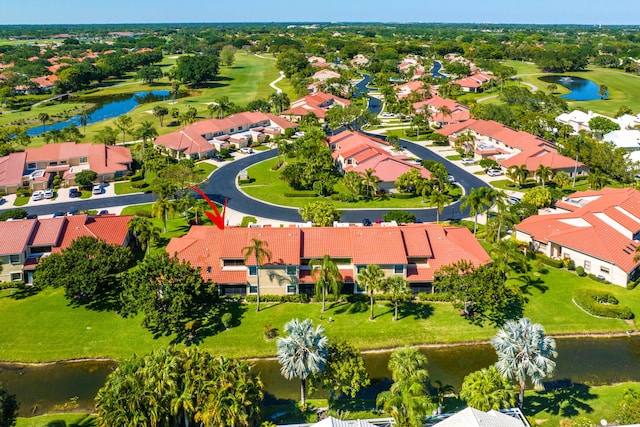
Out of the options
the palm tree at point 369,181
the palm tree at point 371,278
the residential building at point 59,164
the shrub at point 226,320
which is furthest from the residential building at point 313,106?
the shrub at point 226,320

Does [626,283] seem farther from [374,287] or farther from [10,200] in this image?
[10,200]

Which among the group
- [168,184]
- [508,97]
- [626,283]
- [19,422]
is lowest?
[19,422]

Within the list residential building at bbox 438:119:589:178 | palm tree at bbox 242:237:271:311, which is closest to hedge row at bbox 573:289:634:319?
palm tree at bbox 242:237:271:311

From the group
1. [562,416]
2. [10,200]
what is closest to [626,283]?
[562,416]

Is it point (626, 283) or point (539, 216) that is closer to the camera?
point (626, 283)

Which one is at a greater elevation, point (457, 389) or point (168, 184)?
point (168, 184)

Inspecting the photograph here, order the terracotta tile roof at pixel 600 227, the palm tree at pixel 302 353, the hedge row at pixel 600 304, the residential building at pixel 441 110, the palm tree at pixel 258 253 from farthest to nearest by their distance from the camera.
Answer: the residential building at pixel 441 110 < the terracotta tile roof at pixel 600 227 < the palm tree at pixel 258 253 < the hedge row at pixel 600 304 < the palm tree at pixel 302 353

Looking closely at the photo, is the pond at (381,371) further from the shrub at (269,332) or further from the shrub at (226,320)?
the shrub at (226,320)
